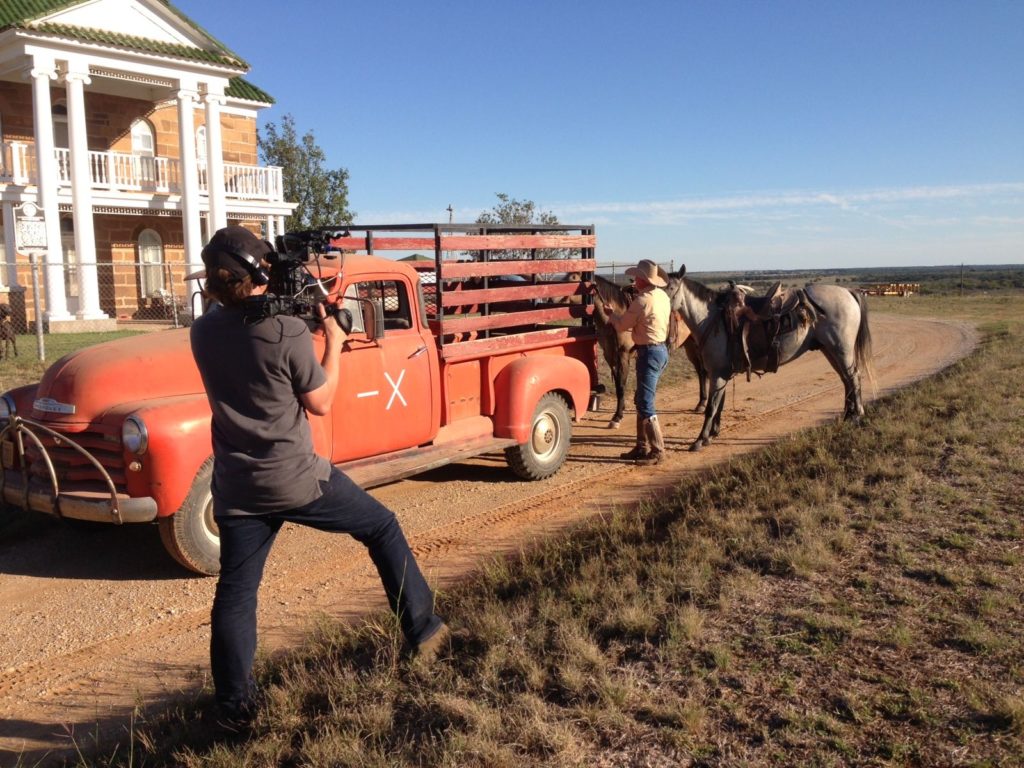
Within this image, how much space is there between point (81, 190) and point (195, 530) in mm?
18743

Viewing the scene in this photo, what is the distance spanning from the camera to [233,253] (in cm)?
339

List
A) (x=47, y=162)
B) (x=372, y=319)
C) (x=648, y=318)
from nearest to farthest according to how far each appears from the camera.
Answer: (x=372, y=319), (x=648, y=318), (x=47, y=162)

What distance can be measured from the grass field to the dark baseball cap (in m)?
1.86

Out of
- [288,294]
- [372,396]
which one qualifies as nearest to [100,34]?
[372,396]

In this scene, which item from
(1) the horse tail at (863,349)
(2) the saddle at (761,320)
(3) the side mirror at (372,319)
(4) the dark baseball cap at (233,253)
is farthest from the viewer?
(1) the horse tail at (863,349)

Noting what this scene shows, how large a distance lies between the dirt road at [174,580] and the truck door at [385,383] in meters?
0.74

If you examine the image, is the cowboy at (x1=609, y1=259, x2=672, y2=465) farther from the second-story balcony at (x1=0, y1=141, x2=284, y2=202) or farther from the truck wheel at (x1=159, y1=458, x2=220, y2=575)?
the second-story balcony at (x1=0, y1=141, x2=284, y2=202)

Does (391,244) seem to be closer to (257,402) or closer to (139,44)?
(257,402)

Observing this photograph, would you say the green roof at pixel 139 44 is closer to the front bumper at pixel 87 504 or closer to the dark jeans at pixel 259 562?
the front bumper at pixel 87 504

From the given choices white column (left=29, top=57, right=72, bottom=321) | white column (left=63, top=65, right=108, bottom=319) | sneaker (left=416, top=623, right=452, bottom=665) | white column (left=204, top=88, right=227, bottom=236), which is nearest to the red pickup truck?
sneaker (left=416, top=623, right=452, bottom=665)

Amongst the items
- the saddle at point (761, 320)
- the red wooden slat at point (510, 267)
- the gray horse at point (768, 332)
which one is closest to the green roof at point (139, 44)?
the red wooden slat at point (510, 267)

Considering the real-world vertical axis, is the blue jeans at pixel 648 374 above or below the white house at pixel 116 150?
below

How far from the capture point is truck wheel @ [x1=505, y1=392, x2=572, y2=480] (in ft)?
27.5

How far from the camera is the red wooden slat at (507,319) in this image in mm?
7751
